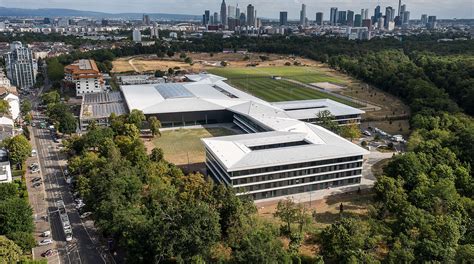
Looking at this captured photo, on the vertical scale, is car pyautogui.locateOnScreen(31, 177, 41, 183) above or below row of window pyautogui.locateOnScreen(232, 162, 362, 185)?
below

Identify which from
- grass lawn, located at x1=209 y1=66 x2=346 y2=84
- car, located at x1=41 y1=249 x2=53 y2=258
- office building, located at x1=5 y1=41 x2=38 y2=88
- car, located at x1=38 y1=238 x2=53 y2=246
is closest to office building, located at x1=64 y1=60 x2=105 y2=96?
office building, located at x1=5 y1=41 x2=38 y2=88

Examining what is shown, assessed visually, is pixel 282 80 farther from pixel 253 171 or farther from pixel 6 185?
pixel 6 185

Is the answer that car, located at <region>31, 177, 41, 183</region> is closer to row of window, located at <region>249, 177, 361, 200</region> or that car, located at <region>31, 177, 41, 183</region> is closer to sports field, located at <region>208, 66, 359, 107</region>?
row of window, located at <region>249, 177, 361, 200</region>

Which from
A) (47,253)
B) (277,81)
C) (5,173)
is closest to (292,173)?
(47,253)

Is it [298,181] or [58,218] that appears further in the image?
[298,181]

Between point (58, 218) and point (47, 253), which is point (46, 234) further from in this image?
point (58, 218)
